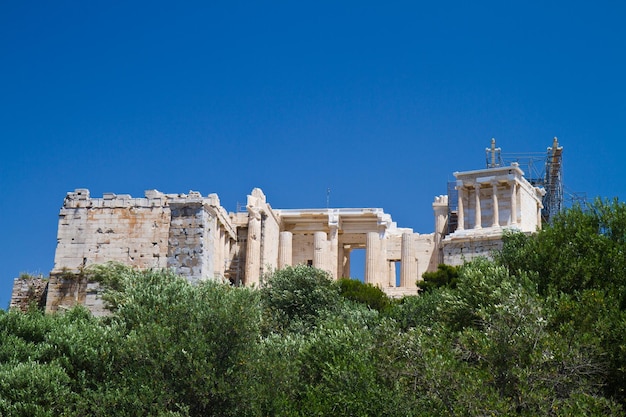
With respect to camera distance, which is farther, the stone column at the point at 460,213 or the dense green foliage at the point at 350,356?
the stone column at the point at 460,213

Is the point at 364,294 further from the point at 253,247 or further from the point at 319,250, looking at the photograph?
the point at 319,250

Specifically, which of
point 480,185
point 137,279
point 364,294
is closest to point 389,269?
point 480,185

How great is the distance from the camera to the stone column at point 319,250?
47.2m

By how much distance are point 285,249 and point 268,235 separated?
146 centimetres

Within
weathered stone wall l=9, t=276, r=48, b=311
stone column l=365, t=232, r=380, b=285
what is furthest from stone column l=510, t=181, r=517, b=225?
weathered stone wall l=9, t=276, r=48, b=311

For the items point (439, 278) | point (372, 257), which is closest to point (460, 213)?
point (372, 257)

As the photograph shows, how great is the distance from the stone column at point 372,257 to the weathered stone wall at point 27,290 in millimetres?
16552

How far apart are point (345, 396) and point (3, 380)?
6.41 meters

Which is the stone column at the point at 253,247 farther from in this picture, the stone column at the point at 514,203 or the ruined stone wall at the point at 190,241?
the ruined stone wall at the point at 190,241

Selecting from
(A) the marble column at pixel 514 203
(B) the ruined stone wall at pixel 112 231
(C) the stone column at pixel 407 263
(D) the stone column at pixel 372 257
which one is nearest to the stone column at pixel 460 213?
(A) the marble column at pixel 514 203

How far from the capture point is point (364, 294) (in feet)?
121

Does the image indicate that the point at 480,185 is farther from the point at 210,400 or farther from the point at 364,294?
the point at 210,400

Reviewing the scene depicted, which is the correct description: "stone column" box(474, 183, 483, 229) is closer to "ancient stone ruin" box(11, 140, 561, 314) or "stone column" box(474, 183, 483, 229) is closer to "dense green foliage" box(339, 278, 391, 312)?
"ancient stone ruin" box(11, 140, 561, 314)

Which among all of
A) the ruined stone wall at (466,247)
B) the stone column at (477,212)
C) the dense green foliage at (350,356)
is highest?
the stone column at (477,212)
